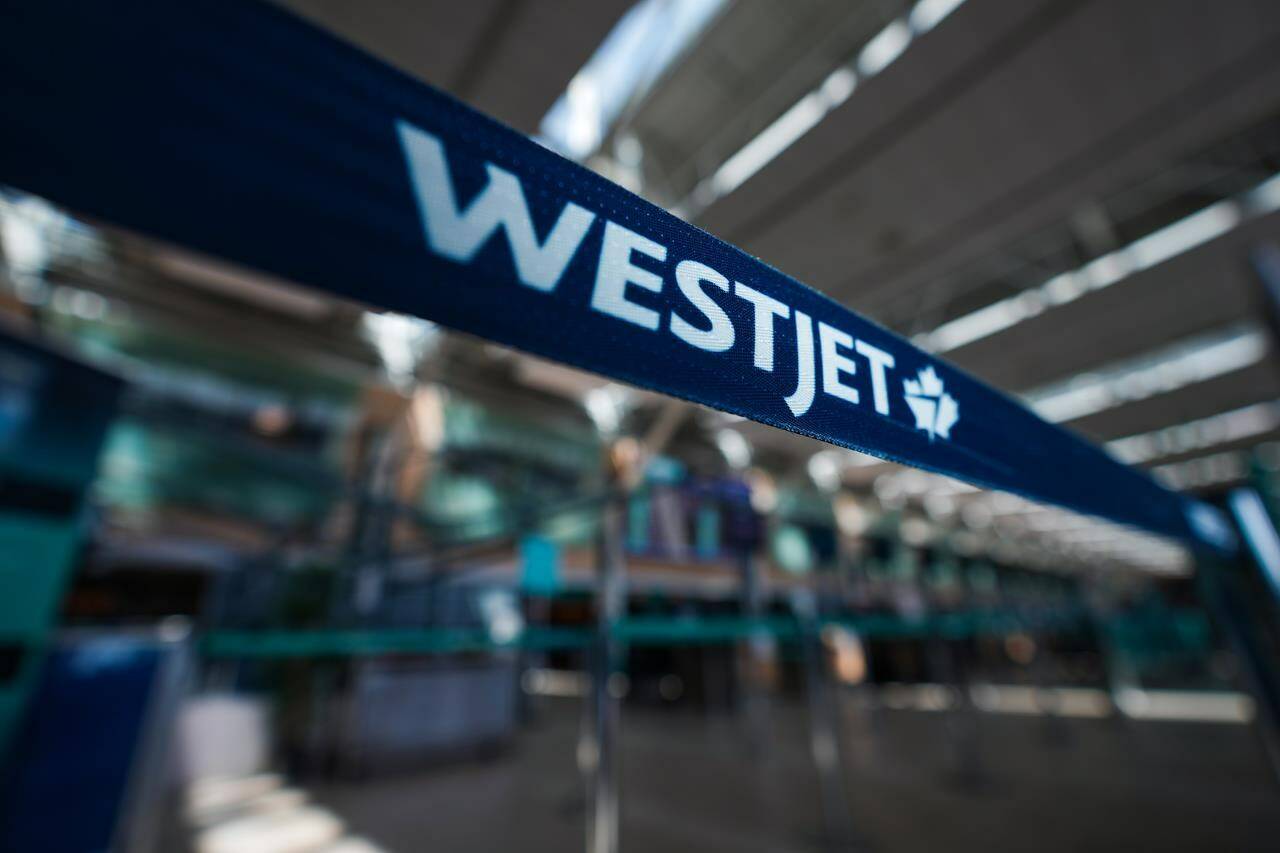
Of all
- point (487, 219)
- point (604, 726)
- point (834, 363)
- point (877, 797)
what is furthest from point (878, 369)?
point (877, 797)

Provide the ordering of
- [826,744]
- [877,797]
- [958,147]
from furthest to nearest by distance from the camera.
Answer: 1. [958,147]
2. [877,797]
3. [826,744]

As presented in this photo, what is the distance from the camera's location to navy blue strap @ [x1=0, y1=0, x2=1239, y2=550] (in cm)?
63

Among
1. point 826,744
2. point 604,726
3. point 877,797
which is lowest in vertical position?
point 877,797

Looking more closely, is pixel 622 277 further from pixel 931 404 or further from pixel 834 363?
pixel 931 404

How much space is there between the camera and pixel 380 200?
2.57 feet

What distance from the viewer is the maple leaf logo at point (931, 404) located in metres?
1.54

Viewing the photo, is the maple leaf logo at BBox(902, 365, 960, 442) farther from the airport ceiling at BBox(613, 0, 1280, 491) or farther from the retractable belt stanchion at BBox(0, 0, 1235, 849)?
the airport ceiling at BBox(613, 0, 1280, 491)

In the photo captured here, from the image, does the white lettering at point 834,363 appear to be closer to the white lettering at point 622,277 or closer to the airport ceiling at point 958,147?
the white lettering at point 622,277

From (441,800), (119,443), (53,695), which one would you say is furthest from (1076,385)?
(119,443)

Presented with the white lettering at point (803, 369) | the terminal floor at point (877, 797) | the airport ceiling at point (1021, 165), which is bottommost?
the terminal floor at point (877, 797)

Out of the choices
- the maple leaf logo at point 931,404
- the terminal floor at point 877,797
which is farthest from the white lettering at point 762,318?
the terminal floor at point 877,797

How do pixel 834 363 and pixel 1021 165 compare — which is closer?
pixel 834 363

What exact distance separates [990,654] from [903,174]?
2228cm

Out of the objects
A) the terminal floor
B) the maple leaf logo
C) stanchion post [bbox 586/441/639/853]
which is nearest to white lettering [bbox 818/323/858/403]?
the maple leaf logo
